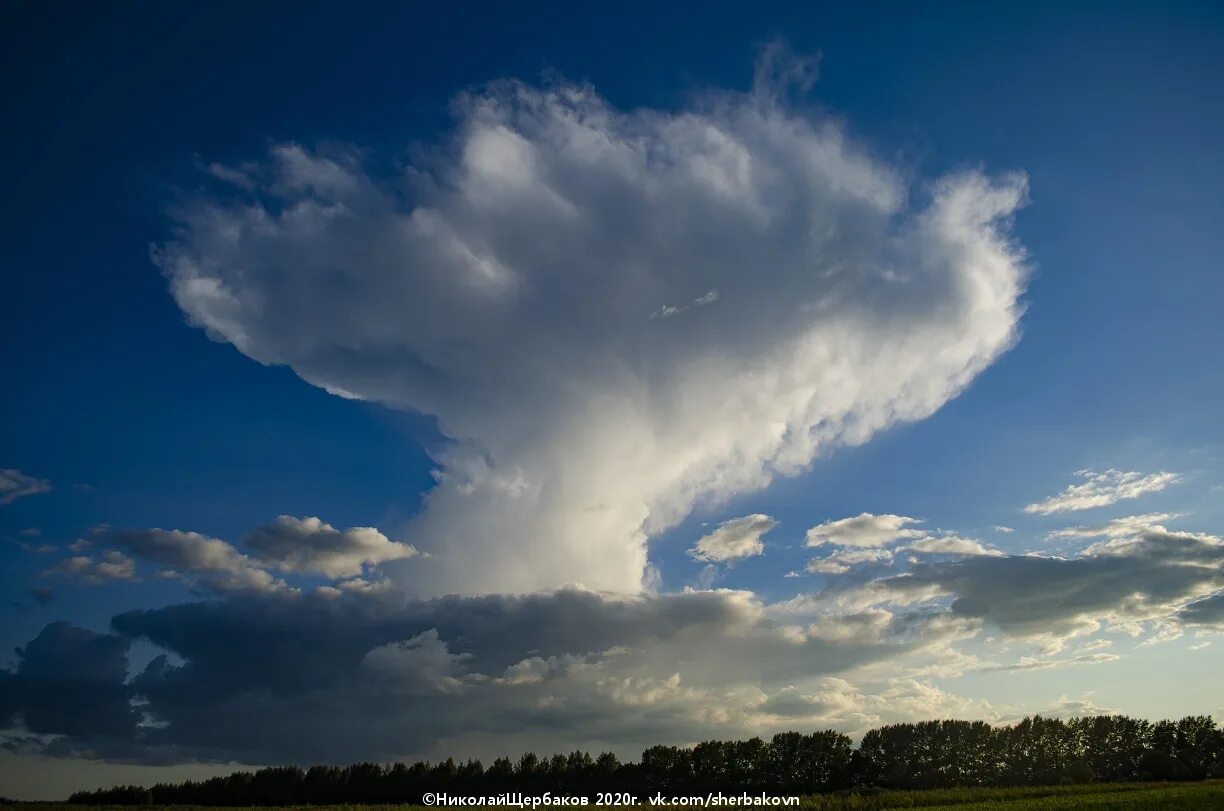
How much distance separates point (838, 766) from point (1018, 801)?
3726 inches

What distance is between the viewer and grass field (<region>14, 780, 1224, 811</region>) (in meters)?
59.8

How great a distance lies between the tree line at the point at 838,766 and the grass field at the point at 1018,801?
228 feet

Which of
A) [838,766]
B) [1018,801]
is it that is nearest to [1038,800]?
[1018,801]

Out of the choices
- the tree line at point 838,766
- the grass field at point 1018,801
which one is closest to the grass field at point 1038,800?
the grass field at point 1018,801

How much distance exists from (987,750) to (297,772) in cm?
16987

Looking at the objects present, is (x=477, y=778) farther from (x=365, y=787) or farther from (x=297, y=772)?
(x=297, y=772)

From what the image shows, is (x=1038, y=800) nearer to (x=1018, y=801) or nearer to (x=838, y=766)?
(x=1018, y=801)

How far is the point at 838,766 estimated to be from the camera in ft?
508

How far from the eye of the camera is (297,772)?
554ft

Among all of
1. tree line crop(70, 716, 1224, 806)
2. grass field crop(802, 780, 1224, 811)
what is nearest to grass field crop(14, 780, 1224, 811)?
grass field crop(802, 780, 1224, 811)

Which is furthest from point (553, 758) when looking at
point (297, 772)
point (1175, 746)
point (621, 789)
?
point (1175, 746)

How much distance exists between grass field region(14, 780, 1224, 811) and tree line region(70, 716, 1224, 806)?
69.4 m

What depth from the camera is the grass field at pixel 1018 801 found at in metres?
59.8

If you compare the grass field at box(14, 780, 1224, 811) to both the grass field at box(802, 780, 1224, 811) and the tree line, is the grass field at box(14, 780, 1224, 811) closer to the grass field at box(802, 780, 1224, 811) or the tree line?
the grass field at box(802, 780, 1224, 811)
